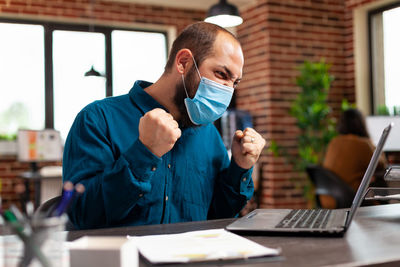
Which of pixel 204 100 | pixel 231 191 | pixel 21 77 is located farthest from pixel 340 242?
pixel 21 77

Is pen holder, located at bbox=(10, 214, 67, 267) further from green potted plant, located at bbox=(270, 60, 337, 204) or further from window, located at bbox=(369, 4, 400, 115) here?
window, located at bbox=(369, 4, 400, 115)

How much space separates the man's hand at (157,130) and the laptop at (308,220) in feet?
0.85

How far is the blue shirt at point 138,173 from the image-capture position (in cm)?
117

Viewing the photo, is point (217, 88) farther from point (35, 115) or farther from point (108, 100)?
point (35, 115)

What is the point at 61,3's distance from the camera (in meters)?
6.02

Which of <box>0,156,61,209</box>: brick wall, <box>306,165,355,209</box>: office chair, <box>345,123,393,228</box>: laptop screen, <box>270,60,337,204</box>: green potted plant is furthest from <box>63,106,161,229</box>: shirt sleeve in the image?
<box>0,156,61,209</box>: brick wall

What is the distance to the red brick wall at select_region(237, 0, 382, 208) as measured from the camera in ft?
18.0

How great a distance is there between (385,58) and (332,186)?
9.39 ft

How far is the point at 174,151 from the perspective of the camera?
150 centimetres

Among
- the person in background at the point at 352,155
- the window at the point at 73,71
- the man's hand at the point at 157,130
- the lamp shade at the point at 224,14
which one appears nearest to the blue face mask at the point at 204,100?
the man's hand at the point at 157,130

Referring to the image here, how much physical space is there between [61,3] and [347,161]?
426 cm

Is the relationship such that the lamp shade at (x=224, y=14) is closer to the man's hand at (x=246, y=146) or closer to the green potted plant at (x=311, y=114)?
the green potted plant at (x=311, y=114)

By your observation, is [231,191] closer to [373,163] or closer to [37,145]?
[373,163]

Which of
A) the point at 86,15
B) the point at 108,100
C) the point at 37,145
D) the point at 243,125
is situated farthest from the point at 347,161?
the point at 86,15
